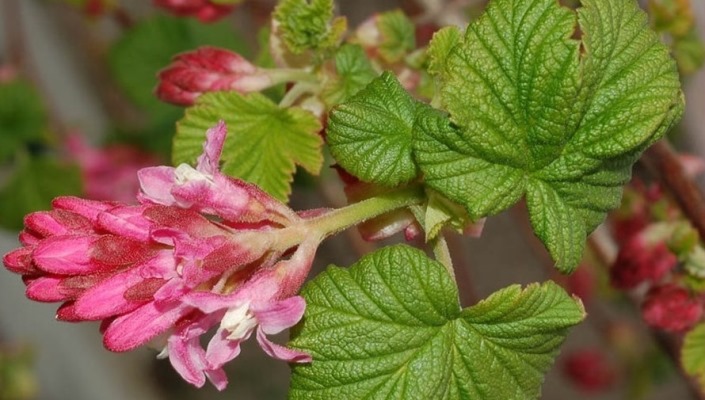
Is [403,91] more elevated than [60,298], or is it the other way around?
[403,91]

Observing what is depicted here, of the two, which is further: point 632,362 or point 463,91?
point 632,362

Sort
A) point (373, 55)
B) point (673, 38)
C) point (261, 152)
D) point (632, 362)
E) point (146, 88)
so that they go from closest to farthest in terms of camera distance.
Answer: point (261, 152) < point (373, 55) < point (673, 38) < point (146, 88) < point (632, 362)

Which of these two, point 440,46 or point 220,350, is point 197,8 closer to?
point 440,46

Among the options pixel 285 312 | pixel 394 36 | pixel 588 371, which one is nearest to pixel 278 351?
pixel 285 312

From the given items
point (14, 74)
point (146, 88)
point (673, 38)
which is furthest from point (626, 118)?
point (14, 74)

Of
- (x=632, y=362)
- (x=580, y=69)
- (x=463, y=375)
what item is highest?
(x=580, y=69)

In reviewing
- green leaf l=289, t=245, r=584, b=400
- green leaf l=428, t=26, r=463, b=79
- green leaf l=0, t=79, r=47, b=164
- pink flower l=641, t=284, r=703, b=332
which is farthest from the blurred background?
green leaf l=289, t=245, r=584, b=400

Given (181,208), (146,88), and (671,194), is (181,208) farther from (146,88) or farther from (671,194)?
(146,88)
